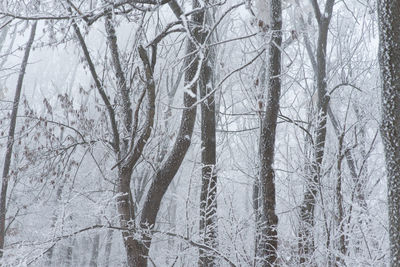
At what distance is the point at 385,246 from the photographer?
366 cm

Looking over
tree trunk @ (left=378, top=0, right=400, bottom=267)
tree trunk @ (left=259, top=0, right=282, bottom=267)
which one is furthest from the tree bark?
tree trunk @ (left=378, top=0, right=400, bottom=267)

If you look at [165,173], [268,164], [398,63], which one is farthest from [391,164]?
[165,173]

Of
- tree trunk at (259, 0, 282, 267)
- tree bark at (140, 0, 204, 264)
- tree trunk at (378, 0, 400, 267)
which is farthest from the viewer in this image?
tree bark at (140, 0, 204, 264)

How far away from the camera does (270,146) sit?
324 cm

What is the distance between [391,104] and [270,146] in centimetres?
144

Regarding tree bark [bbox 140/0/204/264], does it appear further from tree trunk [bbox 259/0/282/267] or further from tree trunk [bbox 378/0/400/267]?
tree trunk [bbox 378/0/400/267]

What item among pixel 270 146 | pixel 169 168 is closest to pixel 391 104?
pixel 270 146

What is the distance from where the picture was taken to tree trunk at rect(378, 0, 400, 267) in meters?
1.78

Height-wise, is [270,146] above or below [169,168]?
above

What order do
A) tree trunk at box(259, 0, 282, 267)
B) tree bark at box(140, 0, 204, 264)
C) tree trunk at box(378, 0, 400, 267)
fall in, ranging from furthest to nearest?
tree bark at box(140, 0, 204, 264) < tree trunk at box(259, 0, 282, 267) < tree trunk at box(378, 0, 400, 267)

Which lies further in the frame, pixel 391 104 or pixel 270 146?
pixel 270 146

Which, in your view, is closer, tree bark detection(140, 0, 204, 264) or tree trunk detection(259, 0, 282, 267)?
tree trunk detection(259, 0, 282, 267)

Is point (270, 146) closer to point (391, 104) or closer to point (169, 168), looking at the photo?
point (169, 168)

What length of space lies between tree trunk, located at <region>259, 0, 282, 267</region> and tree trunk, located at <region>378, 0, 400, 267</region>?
124 cm
